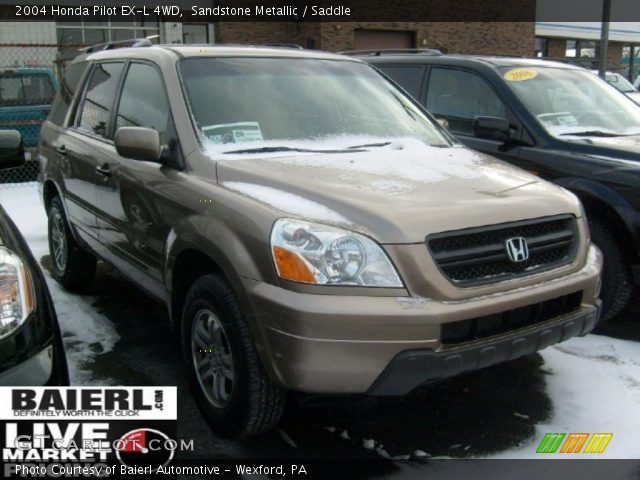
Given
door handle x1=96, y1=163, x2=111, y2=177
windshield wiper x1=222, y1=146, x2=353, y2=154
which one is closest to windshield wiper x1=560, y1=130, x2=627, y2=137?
windshield wiper x1=222, y1=146, x2=353, y2=154

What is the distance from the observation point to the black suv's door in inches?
193

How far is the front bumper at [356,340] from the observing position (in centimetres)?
242

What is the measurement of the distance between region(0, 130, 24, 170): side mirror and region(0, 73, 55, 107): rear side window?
7560 millimetres

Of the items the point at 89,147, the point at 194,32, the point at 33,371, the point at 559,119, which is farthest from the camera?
the point at 194,32

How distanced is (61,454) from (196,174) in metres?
1.35

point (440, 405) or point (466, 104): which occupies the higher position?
point (466, 104)

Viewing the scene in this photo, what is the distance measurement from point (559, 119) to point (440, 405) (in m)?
2.58

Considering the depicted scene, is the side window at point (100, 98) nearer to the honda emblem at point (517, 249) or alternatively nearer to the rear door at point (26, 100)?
the honda emblem at point (517, 249)

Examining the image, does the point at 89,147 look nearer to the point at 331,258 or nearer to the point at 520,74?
the point at 331,258

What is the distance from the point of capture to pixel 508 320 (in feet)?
8.83

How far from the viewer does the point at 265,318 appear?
2.52 meters

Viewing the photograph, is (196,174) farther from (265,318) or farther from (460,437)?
(460,437)

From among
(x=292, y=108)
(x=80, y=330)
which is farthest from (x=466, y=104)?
(x=80, y=330)

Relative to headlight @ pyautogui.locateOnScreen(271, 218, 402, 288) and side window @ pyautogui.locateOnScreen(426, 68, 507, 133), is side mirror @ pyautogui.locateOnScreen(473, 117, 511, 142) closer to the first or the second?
side window @ pyautogui.locateOnScreen(426, 68, 507, 133)
